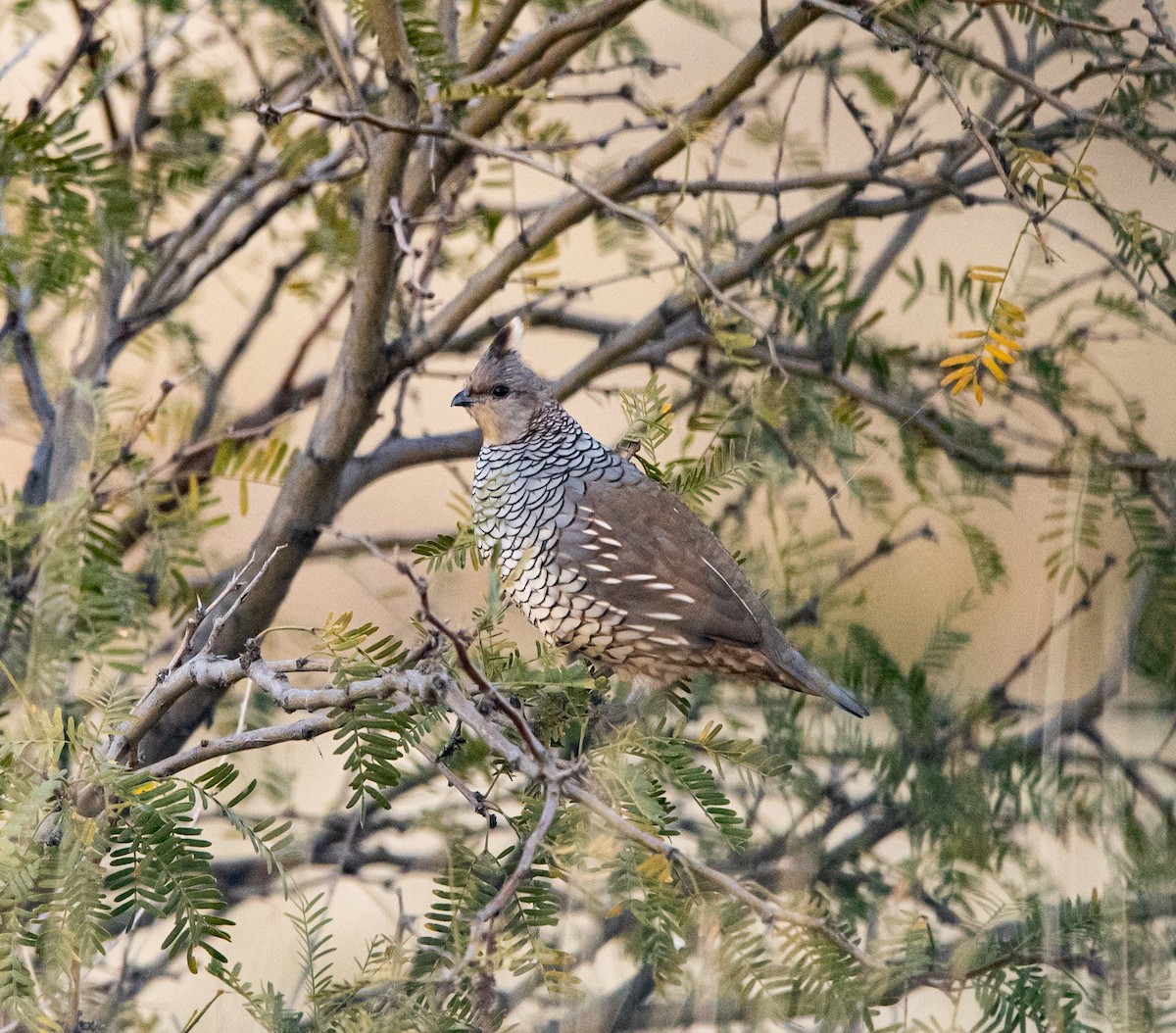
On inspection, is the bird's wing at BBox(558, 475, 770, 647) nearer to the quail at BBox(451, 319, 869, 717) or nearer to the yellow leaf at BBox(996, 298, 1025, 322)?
the quail at BBox(451, 319, 869, 717)

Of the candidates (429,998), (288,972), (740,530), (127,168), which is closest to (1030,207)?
(429,998)

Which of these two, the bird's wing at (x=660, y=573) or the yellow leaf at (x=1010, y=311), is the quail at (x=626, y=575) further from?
the yellow leaf at (x=1010, y=311)

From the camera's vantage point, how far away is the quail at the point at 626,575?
3.81 feet

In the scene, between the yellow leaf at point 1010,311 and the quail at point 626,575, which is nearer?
the yellow leaf at point 1010,311

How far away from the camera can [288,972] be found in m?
0.94

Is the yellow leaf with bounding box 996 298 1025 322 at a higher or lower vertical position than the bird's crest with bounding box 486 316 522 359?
lower

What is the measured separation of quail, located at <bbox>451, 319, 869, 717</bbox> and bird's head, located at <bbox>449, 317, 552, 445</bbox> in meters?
0.05

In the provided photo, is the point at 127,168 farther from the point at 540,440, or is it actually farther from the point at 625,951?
the point at 625,951

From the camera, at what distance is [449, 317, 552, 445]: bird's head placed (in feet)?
4.16

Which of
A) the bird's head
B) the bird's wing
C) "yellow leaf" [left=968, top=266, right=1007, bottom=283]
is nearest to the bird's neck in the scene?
the bird's head

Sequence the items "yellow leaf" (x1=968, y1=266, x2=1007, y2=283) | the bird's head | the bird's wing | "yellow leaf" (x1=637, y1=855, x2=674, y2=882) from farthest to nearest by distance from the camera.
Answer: the bird's head
the bird's wing
"yellow leaf" (x1=968, y1=266, x2=1007, y2=283)
"yellow leaf" (x1=637, y1=855, x2=674, y2=882)

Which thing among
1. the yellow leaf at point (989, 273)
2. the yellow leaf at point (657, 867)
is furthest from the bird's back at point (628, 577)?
the yellow leaf at point (657, 867)

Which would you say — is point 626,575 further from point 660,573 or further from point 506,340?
point 506,340

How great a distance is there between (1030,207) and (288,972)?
78cm
